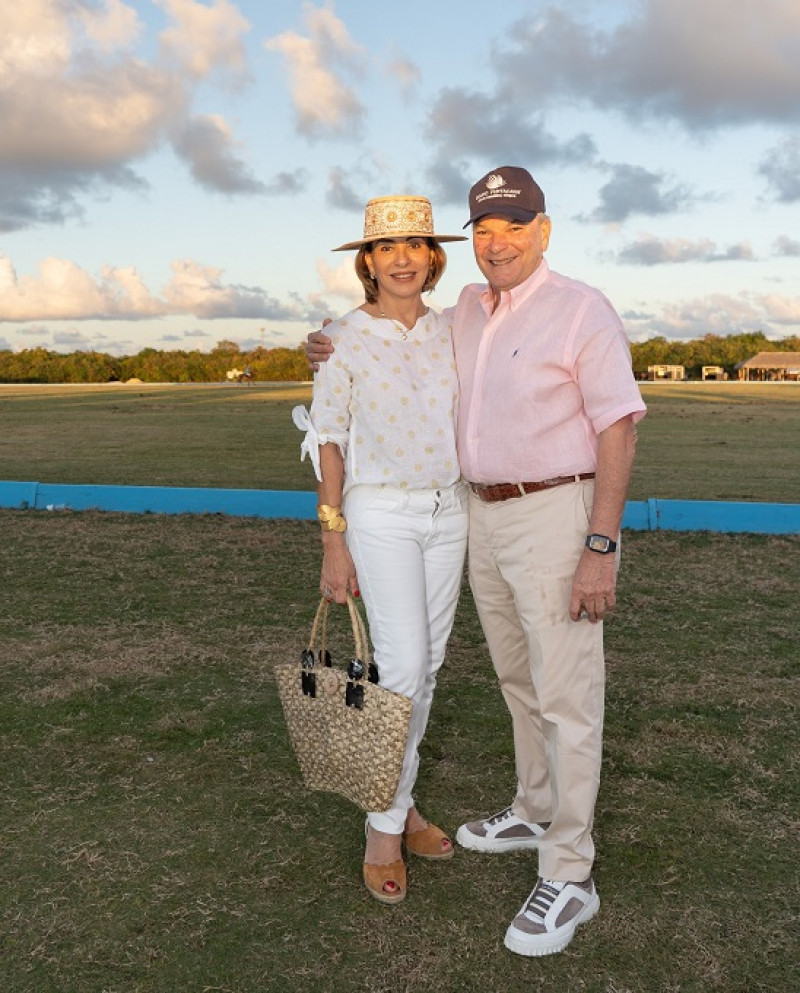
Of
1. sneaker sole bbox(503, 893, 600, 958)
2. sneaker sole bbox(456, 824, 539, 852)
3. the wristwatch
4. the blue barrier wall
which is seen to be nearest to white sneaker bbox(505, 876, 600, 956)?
sneaker sole bbox(503, 893, 600, 958)

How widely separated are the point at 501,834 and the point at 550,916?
1.46 ft

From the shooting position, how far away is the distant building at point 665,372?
184 ft

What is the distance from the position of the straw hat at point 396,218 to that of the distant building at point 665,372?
5520 cm

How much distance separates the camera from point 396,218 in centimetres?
248

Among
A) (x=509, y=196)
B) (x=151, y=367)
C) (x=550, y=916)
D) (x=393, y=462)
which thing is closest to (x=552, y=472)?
(x=393, y=462)

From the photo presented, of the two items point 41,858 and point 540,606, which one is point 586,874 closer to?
point 540,606

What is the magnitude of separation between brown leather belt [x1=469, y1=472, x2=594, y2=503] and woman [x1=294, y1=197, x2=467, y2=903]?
3.5 inches

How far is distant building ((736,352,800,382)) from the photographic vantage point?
60594 millimetres

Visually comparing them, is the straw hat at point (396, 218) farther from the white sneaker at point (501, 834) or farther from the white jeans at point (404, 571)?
the white sneaker at point (501, 834)

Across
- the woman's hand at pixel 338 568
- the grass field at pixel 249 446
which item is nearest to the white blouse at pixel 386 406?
the woman's hand at pixel 338 568

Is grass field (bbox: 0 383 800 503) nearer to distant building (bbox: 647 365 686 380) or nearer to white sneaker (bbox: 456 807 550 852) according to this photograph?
white sneaker (bbox: 456 807 550 852)

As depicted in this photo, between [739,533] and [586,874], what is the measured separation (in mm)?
5093

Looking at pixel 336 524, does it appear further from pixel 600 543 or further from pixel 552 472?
pixel 600 543

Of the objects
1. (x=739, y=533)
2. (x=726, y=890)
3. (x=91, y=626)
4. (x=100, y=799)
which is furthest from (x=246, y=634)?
(x=739, y=533)
